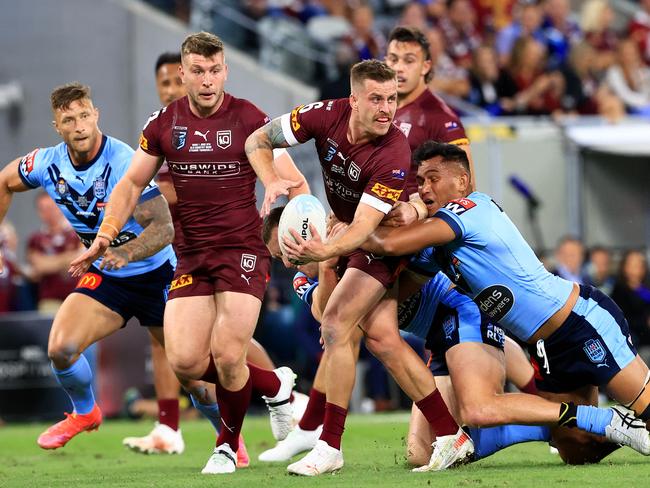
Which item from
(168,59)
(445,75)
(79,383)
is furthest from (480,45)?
(79,383)

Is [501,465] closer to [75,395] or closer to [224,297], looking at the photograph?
[224,297]

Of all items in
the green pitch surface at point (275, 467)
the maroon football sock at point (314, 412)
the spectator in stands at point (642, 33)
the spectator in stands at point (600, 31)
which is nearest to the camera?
the green pitch surface at point (275, 467)

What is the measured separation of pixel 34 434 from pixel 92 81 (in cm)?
629

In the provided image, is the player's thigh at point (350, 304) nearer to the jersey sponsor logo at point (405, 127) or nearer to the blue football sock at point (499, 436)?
the blue football sock at point (499, 436)

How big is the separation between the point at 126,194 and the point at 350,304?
5.48 feet

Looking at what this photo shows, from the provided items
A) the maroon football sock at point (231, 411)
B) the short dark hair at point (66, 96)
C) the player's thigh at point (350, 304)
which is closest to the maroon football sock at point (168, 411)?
the maroon football sock at point (231, 411)

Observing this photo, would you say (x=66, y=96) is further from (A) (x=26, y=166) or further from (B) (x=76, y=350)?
(B) (x=76, y=350)

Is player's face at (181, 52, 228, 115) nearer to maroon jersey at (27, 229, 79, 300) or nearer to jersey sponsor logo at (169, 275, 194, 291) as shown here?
jersey sponsor logo at (169, 275, 194, 291)

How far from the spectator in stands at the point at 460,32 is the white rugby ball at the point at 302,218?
9979 mm

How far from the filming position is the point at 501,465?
7.90 meters

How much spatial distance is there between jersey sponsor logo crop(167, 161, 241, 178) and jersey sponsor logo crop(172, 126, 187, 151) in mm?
119

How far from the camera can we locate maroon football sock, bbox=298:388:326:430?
878 cm

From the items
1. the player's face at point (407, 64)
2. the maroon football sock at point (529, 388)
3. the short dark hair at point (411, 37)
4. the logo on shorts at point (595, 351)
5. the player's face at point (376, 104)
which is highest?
the short dark hair at point (411, 37)

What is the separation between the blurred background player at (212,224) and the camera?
7930 mm
